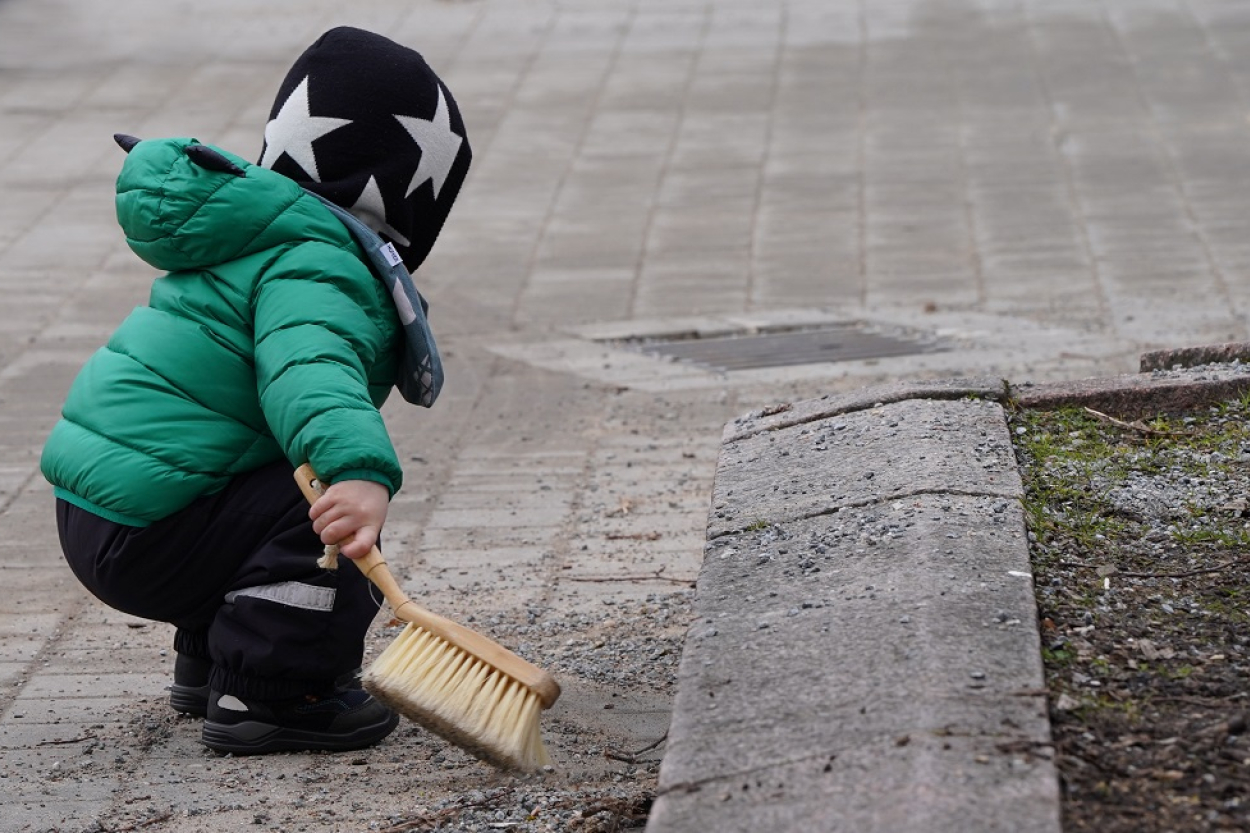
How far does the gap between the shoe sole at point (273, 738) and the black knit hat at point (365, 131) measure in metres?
1.00

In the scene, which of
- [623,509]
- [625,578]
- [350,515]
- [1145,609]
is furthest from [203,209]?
[623,509]

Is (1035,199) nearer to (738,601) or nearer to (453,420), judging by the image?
(453,420)

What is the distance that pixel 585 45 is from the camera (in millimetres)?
11617

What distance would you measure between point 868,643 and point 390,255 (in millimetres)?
1302

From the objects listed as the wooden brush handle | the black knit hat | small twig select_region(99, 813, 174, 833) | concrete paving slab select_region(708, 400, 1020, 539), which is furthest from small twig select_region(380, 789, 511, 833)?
the black knit hat

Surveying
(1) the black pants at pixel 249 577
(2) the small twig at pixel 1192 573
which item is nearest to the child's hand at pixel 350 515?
(1) the black pants at pixel 249 577

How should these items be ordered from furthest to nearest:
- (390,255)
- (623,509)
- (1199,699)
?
1. (623,509)
2. (390,255)
3. (1199,699)

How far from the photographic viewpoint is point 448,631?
292 cm

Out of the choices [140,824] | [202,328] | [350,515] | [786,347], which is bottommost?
[786,347]

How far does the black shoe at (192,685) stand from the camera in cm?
351

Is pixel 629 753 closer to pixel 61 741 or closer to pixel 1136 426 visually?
pixel 61 741

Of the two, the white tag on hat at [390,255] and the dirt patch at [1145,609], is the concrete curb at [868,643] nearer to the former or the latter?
the dirt patch at [1145,609]

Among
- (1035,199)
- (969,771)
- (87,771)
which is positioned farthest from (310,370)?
(1035,199)

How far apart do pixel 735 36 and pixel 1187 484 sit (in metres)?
8.89
